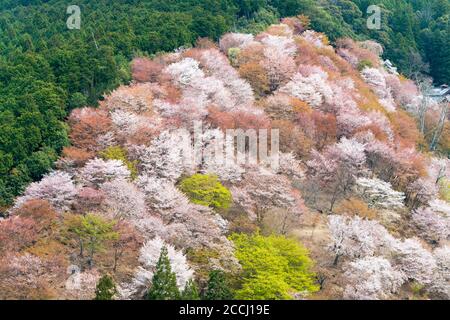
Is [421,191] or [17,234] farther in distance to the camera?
[421,191]

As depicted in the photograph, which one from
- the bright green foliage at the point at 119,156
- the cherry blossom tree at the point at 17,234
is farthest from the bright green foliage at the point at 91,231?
the bright green foliage at the point at 119,156

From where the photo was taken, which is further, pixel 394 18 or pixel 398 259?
pixel 394 18

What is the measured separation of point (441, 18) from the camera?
79.9 metres

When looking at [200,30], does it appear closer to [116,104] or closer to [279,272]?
[116,104]

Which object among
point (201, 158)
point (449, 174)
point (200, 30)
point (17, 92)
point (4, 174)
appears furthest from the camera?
point (200, 30)

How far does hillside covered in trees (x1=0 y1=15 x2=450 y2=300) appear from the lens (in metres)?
24.7

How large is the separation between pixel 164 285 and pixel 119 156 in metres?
10.4

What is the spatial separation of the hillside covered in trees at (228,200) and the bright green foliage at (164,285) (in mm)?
46

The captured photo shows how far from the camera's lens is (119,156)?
30578 millimetres

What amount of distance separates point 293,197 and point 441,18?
201ft

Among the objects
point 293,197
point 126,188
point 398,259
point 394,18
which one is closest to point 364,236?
point 398,259

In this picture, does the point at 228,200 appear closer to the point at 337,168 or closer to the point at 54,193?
the point at 337,168

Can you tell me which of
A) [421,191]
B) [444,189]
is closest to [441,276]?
[421,191]

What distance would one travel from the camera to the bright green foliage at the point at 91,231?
82.4 ft
